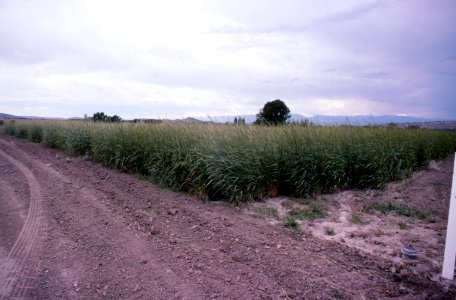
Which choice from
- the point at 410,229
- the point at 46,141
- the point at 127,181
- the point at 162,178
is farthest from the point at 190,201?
the point at 46,141

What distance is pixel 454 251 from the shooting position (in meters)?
3.50

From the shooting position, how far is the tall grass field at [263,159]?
668 cm

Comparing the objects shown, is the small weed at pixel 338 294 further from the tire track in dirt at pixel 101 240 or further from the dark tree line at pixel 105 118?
the dark tree line at pixel 105 118

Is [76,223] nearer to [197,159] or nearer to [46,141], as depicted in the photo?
[197,159]

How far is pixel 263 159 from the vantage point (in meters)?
6.75

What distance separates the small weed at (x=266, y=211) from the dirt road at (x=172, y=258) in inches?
9.4

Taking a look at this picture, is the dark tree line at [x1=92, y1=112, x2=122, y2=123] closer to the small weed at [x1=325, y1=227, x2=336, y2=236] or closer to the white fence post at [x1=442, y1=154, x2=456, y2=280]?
the small weed at [x1=325, y1=227, x2=336, y2=236]

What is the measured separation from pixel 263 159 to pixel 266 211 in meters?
1.20

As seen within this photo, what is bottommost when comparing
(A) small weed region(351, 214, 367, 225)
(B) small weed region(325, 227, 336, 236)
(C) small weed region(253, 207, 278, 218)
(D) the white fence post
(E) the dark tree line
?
(B) small weed region(325, 227, 336, 236)

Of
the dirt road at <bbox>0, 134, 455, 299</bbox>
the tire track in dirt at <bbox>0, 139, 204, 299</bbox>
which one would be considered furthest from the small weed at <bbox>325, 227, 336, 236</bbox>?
the tire track in dirt at <bbox>0, 139, 204, 299</bbox>

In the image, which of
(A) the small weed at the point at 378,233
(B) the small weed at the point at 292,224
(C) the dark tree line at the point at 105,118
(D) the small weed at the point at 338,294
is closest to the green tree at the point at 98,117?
(C) the dark tree line at the point at 105,118

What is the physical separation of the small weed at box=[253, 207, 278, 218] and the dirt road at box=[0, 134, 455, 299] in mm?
238

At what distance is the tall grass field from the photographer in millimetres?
6684

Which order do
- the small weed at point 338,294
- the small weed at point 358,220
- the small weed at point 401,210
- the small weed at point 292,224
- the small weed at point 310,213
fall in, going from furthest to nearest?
the small weed at point 401,210 < the small weed at point 310,213 < the small weed at point 358,220 < the small weed at point 292,224 < the small weed at point 338,294
